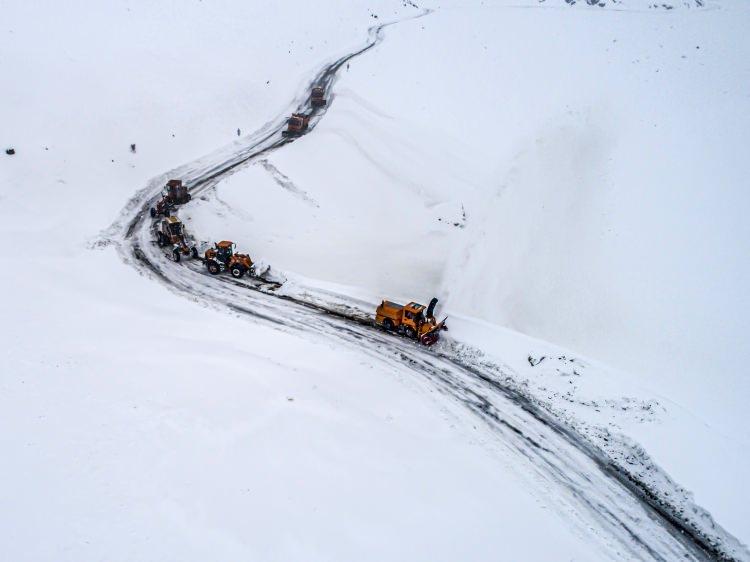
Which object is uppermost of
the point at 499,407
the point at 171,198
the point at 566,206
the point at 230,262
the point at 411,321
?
the point at 566,206

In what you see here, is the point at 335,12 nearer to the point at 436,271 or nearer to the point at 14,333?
the point at 436,271

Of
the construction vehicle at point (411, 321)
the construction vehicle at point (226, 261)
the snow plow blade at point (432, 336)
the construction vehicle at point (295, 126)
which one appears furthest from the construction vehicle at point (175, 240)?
the construction vehicle at point (295, 126)

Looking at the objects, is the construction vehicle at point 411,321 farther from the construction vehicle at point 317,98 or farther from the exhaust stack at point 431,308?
the construction vehicle at point 317,98

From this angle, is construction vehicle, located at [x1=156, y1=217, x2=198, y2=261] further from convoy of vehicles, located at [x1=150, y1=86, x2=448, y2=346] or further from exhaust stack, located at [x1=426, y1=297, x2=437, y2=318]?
exhaust stack, located at [x1=426, y1=297, x2=437, y2=318]

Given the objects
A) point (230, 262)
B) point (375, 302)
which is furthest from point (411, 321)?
point (230, 262)

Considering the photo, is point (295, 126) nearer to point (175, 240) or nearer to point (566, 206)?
point (175, 240)

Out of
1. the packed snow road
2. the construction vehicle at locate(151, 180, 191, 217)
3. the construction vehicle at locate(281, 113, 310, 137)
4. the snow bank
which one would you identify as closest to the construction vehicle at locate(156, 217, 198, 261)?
the packed snow road
